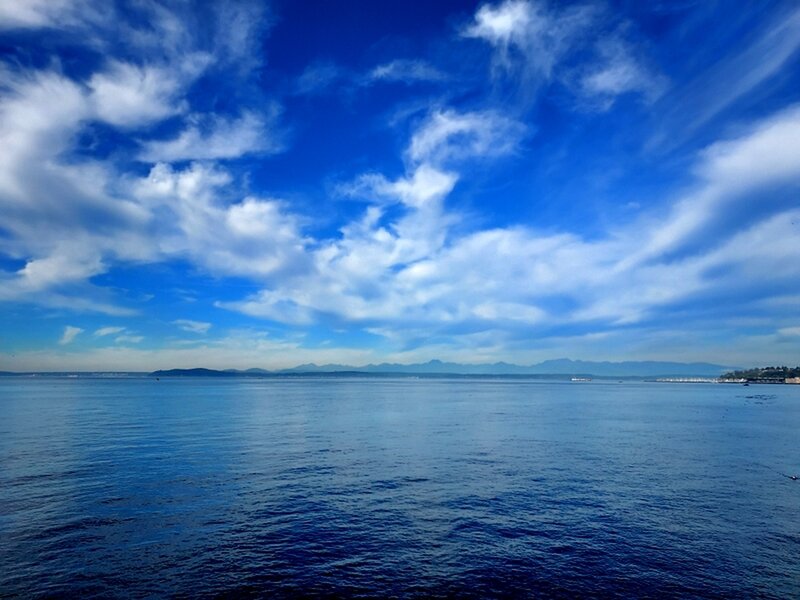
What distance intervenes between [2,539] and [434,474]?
35.3m

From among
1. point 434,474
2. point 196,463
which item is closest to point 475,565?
point 434,474

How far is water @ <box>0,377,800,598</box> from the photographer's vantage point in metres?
25.7

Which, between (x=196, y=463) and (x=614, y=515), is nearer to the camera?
(x=614, y=515)

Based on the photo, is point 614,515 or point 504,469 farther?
point 504,469

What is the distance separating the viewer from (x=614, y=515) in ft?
120

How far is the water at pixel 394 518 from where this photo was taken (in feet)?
84.2

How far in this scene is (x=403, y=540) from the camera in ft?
102

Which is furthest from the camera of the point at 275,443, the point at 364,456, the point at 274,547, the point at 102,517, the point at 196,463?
the point at 275,443

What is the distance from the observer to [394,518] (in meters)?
35.1

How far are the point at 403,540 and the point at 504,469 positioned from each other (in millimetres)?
24203

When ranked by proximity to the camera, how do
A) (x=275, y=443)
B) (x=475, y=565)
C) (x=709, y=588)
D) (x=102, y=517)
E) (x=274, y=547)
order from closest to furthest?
1. (x=709, y=588)
2. (x=475, y=565)
3. (x=274, y=547)
4. (x=102, y=517)
5. (x=275, y=443)

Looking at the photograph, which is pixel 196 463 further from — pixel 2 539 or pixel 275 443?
pixel 2 539

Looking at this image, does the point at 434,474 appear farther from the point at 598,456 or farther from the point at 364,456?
the point at 598,456

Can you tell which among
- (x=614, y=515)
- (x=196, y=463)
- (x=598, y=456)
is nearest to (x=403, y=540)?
(x=614, y=515)
